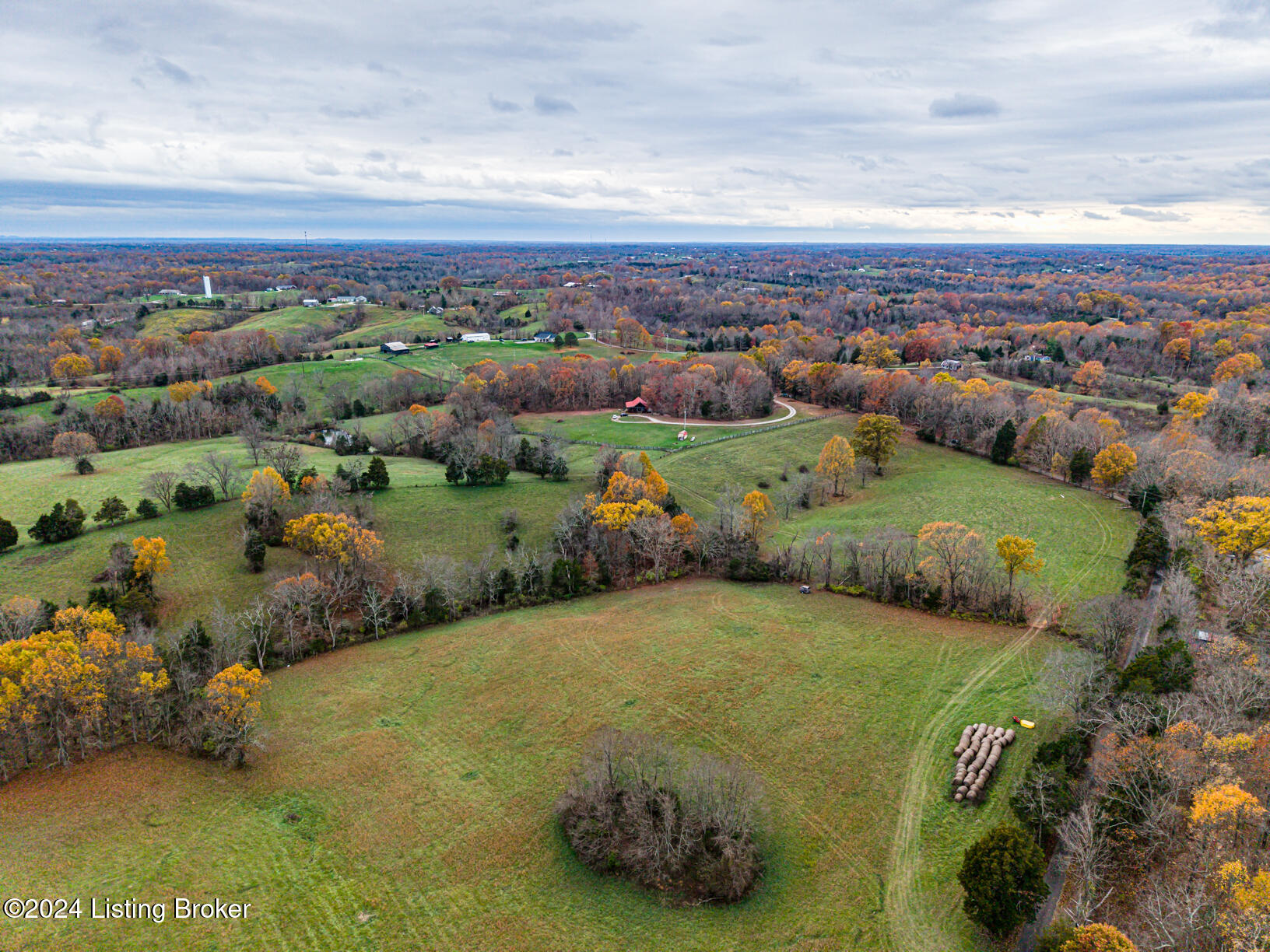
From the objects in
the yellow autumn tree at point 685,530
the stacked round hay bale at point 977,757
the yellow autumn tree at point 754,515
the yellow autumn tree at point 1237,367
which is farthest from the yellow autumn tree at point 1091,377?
the stacked round hay bale at point 977,757

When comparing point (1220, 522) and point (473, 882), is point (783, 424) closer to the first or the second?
point (1220, 522)

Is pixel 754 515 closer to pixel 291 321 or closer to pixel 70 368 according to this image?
pixel 70 368

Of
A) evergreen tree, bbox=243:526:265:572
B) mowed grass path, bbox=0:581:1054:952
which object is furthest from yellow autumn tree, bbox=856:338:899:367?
evergreen tree, bbox=243:526:265:572

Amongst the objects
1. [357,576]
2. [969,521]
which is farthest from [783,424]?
[357,576]

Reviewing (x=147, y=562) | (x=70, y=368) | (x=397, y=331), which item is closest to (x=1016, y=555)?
(x=147, y=562)

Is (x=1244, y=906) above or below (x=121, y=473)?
above

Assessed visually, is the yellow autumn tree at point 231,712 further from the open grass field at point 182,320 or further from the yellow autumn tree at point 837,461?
the open grass field at point 182,320

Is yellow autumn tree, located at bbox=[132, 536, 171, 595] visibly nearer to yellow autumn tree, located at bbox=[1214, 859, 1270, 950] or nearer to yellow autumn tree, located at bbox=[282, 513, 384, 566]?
yellow autumn tree, located at bbox=[282, 513, 384, 566]
